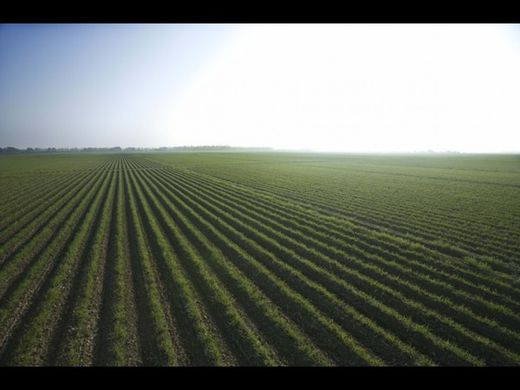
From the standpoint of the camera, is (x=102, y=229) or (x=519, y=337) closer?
(x=519, y=337)

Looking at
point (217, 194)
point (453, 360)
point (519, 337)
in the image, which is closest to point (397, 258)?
point (519, 337)
